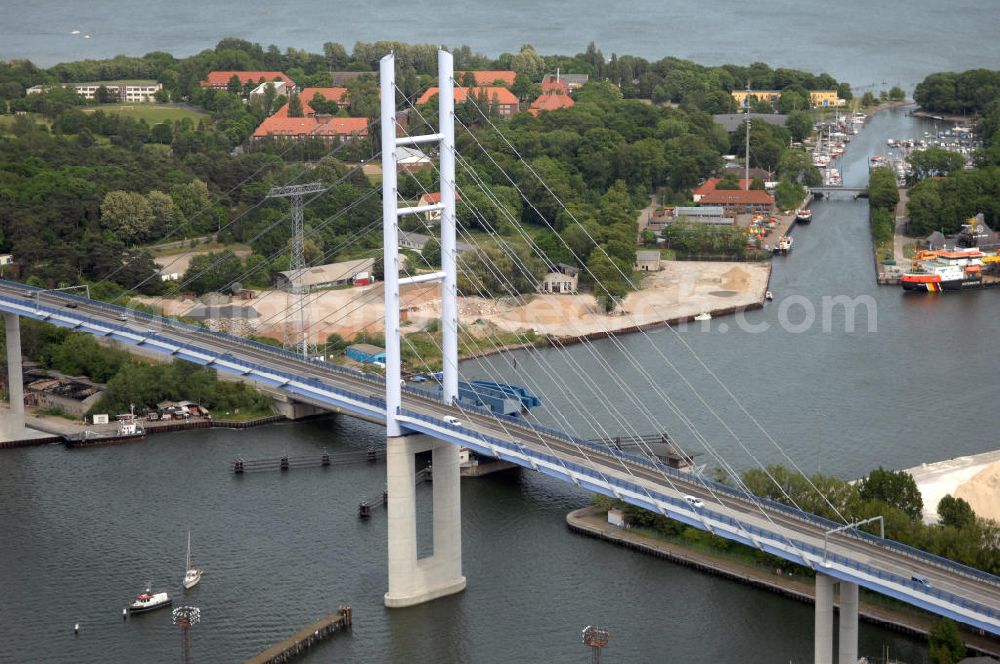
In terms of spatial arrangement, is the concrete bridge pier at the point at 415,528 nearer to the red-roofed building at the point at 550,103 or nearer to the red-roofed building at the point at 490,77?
the red-roofed building at the point at 550,103

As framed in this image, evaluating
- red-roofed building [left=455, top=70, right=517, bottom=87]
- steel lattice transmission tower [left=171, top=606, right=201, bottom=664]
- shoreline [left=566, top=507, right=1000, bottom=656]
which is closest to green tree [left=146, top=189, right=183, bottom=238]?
shoreline [left=566, top=507, right=1000, bottom=656]

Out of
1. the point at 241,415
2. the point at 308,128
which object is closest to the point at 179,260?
the point at 241,415

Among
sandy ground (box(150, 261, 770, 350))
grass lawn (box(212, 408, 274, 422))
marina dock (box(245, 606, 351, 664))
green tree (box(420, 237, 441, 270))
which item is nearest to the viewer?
marina dock (box(245, 606, 351, 664))

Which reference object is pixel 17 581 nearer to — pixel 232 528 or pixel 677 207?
pixel 232 528

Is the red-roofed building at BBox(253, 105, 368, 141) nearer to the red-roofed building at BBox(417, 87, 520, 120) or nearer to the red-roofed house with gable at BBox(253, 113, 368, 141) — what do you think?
the red-roofed house with gable at BBox(253, 113, 368, 141)

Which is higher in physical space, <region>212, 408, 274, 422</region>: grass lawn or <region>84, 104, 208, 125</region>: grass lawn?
<region>84, 104, 208, 125</region>: grass lawn

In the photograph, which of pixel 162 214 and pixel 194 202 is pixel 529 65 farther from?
pixel 162 214
